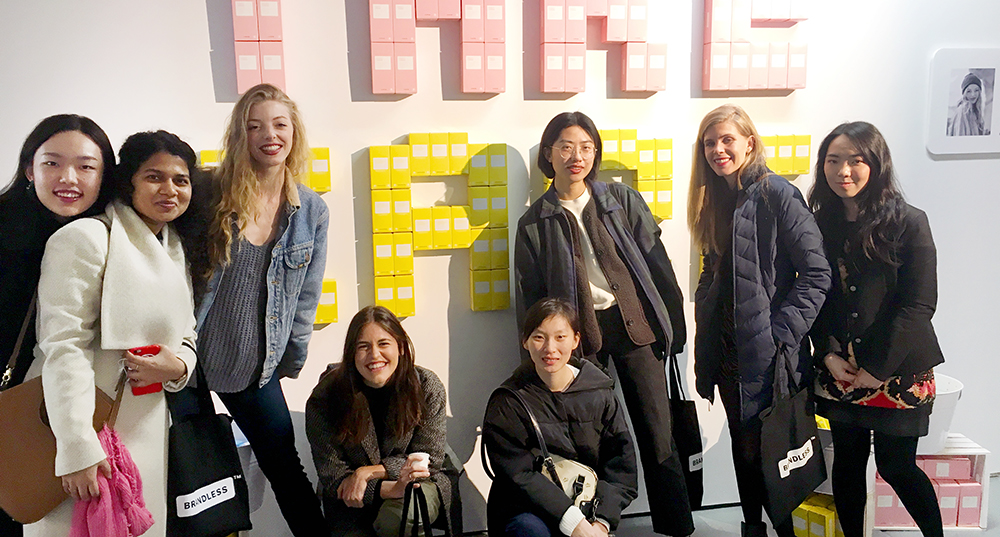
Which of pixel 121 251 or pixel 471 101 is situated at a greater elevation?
pixel 471 101

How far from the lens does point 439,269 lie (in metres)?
2.82

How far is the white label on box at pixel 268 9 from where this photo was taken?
8.24 ft

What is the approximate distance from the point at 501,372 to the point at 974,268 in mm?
2226

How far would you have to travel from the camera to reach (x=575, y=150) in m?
2.57

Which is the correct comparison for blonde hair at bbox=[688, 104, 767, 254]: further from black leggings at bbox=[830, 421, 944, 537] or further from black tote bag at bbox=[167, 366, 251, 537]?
black tote bag at bbox=[167, 366, 251, 537]

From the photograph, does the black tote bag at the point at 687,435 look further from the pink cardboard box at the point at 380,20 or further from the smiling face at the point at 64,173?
the smiling face at the point at 64,173

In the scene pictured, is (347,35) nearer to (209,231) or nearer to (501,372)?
(209,231)

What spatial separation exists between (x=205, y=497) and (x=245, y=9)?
1.67 meters

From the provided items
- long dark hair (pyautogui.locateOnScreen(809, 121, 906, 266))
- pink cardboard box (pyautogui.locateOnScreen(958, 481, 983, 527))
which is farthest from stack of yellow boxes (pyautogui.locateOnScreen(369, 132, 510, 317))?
pink cardboard box (pyautogui.locateOnScreen(958, 481, 983, 527))

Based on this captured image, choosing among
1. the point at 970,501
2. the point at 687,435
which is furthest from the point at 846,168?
the point at 970,501

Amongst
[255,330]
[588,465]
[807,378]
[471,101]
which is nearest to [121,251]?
[255,330]

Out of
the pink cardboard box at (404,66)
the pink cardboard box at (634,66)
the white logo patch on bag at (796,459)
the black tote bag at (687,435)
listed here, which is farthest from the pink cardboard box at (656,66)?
the white logo patch on bag at (796,459)

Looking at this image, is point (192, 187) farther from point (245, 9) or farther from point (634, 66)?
point (634, 66)

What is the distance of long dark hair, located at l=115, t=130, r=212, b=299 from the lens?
2.08 m
